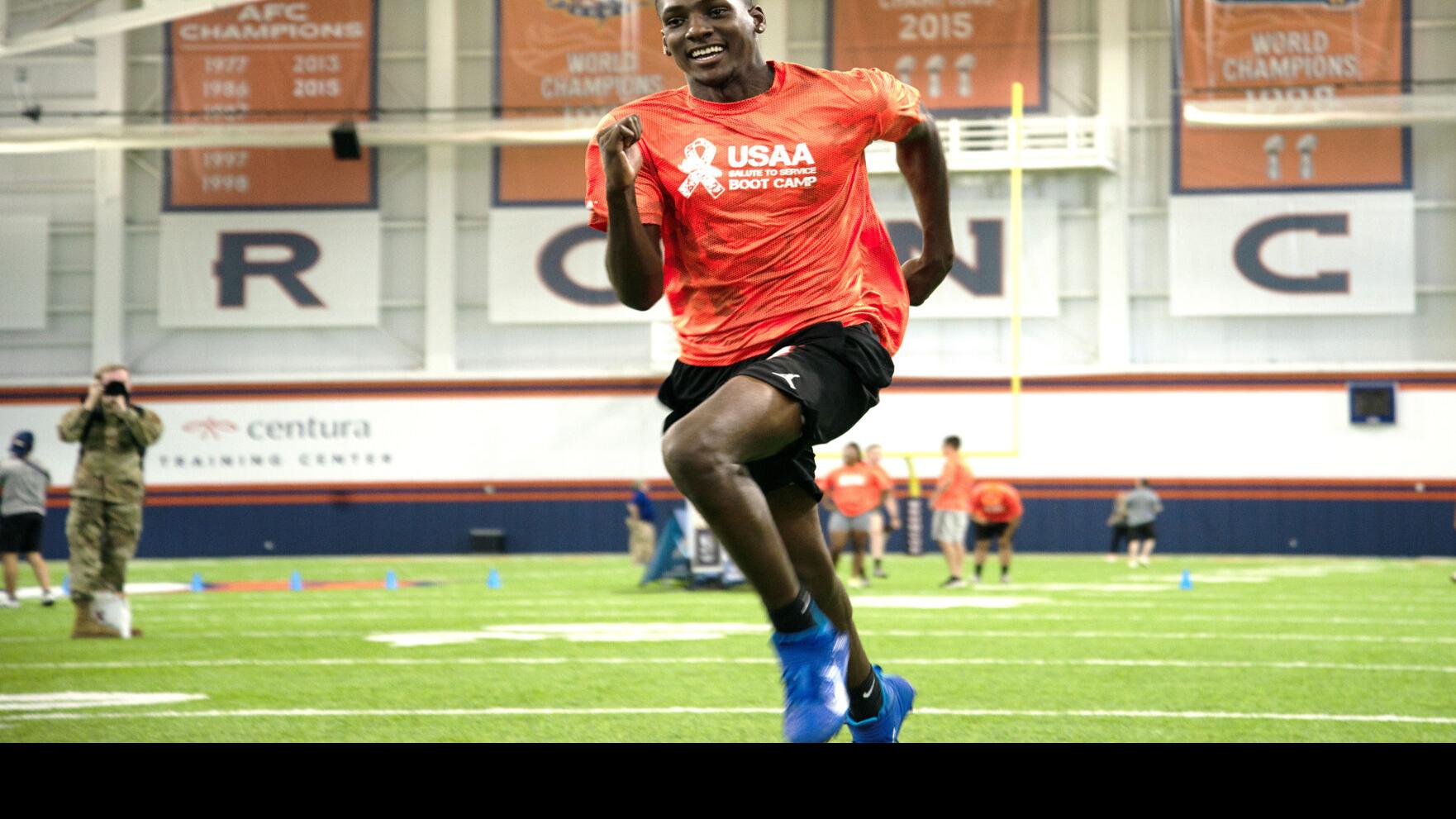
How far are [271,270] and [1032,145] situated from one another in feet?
45.7

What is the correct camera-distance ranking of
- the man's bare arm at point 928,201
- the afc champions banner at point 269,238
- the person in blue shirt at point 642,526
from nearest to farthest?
the man's bare arm at point 928,201
the person in blue shirt at point 642,526
the afc champions banner at point 269,238

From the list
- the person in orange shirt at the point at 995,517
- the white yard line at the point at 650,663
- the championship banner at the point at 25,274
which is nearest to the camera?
the white yard line at the point at 650,663

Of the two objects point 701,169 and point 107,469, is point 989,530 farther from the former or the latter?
point 701,169

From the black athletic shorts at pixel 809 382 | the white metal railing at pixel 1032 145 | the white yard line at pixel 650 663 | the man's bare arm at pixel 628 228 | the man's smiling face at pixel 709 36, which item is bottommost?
the white yard line at pixel 650 663

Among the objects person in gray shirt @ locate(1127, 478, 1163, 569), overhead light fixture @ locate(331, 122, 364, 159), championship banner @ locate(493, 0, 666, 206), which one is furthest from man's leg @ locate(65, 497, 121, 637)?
overhead light fixture @ locate(331, 122, 364, 159)

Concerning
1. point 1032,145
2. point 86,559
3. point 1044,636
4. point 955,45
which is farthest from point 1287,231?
point 86,559

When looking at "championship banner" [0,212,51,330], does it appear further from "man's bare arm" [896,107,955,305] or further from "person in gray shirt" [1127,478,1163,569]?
"man's bare arm" [896,107,955,305]

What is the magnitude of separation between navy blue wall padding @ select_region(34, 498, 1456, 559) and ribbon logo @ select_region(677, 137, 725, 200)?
26200mm

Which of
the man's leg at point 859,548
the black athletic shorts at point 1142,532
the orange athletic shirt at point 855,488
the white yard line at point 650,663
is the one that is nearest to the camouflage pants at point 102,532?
the white yard line at point 650,663

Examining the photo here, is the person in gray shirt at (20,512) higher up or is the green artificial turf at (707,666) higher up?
the person in gray shirt at (20,512)

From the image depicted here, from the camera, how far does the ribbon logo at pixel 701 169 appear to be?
4270 mm

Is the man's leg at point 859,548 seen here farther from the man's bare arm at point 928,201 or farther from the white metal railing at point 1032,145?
the man's bare arm at point 928,201
